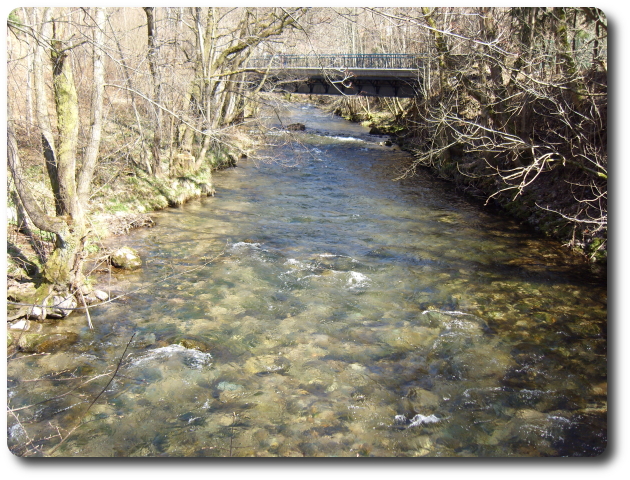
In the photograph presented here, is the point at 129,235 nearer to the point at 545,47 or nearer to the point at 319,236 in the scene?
the point at 319,236

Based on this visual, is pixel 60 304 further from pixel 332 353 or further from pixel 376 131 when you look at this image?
pixel 376 131

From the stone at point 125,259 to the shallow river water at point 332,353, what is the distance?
→ 0.23 meters

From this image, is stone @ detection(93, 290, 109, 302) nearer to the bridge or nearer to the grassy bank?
the grassy bank

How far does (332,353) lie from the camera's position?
664 centimetres

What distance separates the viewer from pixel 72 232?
7.63 m

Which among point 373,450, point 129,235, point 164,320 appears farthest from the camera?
point 129,235

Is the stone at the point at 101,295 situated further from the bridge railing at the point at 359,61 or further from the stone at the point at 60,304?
the bridge railing at the point at 359,61

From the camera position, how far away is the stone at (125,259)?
9219mm

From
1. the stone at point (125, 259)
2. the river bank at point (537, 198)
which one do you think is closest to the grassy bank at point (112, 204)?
the stone at point (125, 259)

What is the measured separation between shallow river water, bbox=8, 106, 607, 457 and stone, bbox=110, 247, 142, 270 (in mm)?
232

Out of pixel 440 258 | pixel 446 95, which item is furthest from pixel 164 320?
pixel 446 95

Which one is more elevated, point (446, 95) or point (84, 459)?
point (446, 95)

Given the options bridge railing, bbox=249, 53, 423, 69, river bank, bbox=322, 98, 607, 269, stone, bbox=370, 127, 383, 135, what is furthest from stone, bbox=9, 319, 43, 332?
stone, bbox=370, 127, 383, 135

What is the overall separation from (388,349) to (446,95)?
11.8 m
